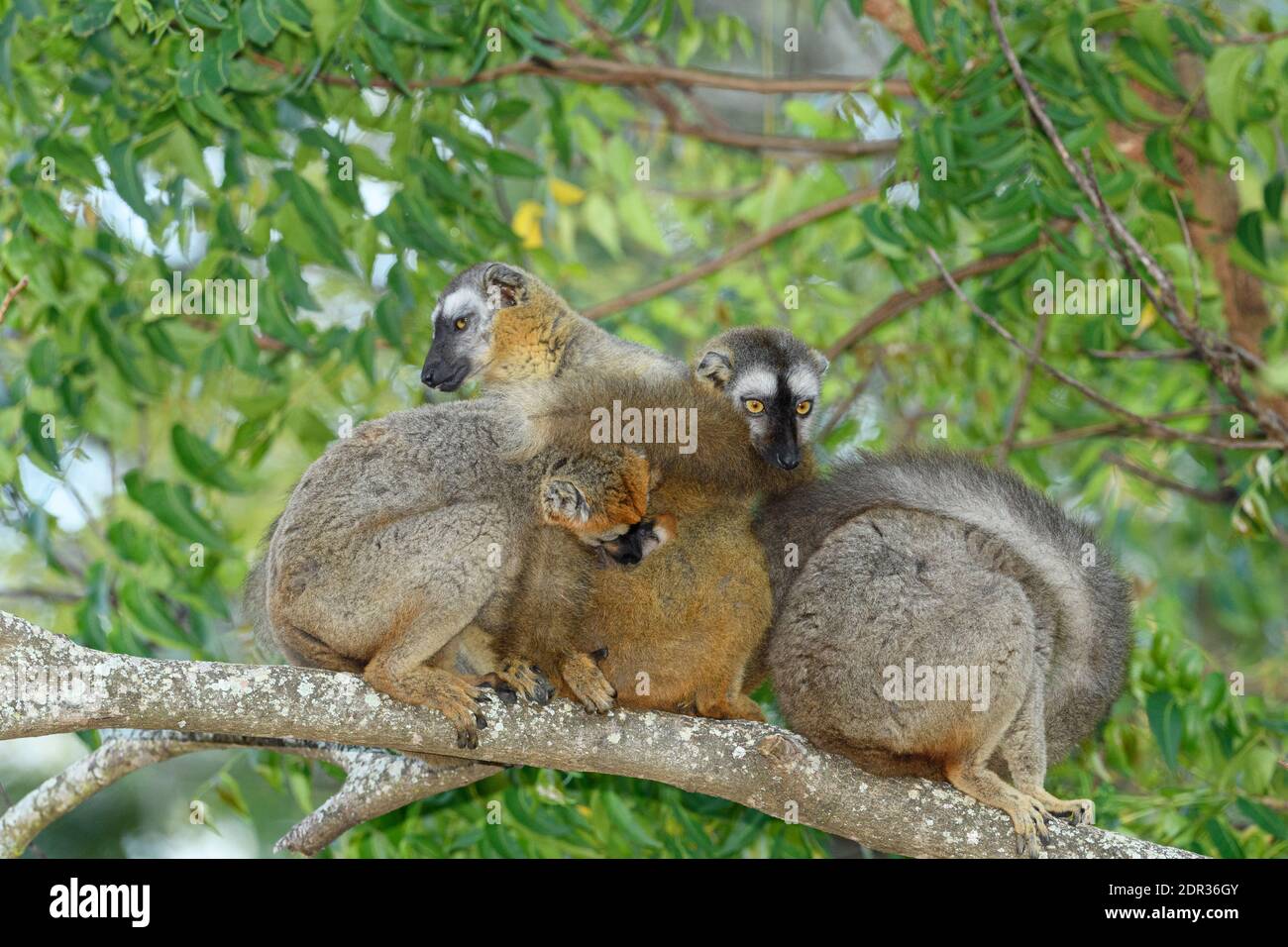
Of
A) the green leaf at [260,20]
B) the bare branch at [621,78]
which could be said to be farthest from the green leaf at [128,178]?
the bare branch at [621,78]

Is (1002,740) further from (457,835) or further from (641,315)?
(641,315)

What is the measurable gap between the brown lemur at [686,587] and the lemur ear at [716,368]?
1.99 feet

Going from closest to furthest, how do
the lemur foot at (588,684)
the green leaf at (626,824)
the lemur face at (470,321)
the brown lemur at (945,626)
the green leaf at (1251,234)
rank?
the brown lemur at (945,626) → the lemur foot at (588,684) → the green leaf at (626,824) → the lemur face at (470,321) → the green leaf at (1251,234)

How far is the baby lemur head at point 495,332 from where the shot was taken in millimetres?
7516

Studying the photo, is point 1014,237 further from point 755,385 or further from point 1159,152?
point 755,385

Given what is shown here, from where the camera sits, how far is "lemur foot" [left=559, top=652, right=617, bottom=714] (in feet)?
18.3

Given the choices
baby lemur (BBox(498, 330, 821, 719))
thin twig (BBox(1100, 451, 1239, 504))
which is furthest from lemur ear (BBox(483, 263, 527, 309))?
thin twig (BBox(1100, 451, 1239, 504))

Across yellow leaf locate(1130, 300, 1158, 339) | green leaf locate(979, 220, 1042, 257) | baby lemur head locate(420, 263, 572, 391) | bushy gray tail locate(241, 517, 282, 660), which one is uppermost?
green leaf locate(979, 220, 1042, 257)

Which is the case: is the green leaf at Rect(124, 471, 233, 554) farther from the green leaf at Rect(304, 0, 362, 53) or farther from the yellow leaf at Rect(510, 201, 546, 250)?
the yellow leaf at Rect(510, 201, 546, 250)

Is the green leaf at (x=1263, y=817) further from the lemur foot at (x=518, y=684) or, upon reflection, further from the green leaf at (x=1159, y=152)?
the green leaf at (x=1159, y=152)

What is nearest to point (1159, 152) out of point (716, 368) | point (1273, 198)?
point (1273, 198)

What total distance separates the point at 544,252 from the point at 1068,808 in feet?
17.9

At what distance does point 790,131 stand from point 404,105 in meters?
5.78

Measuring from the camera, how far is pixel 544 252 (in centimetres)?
952
